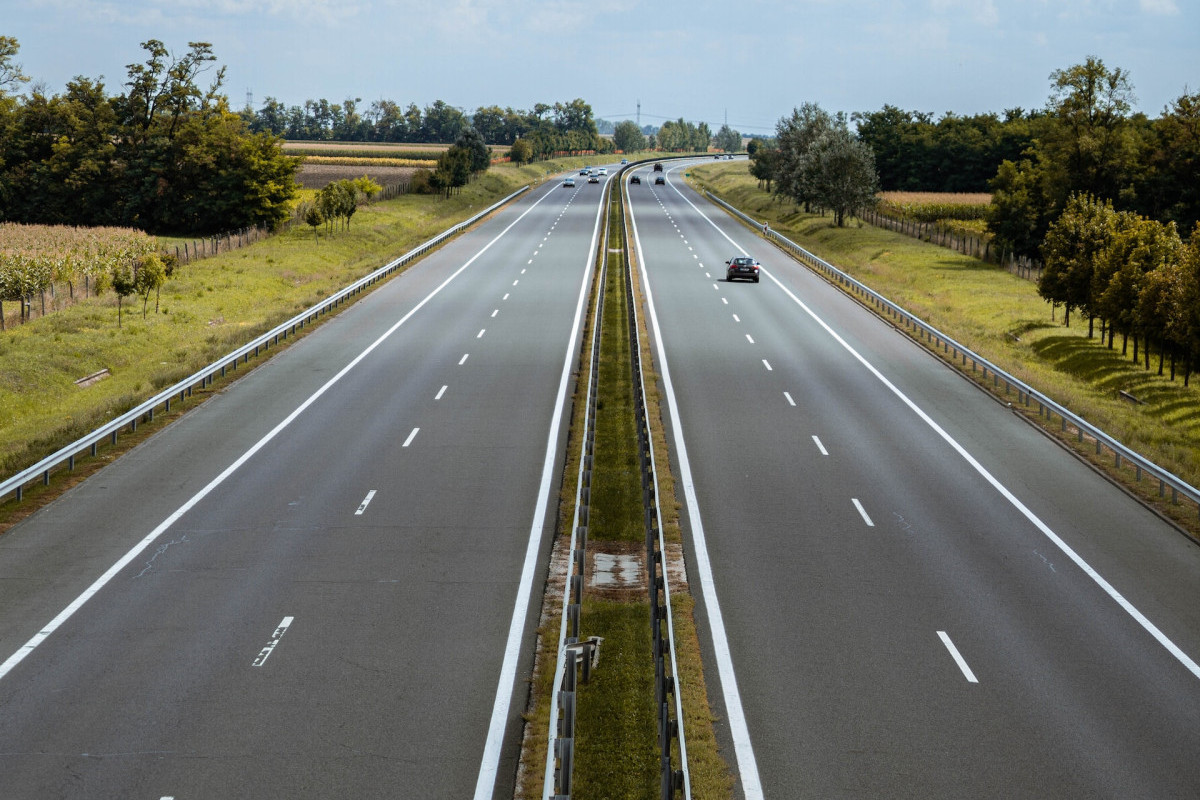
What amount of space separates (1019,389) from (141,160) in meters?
70.8

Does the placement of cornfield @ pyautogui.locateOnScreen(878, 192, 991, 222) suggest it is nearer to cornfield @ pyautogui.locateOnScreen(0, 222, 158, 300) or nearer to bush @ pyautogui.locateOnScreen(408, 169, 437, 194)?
bush @ pyautogui.locateOnScreen(408, 169, 437, 194)

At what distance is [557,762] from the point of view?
11.3m

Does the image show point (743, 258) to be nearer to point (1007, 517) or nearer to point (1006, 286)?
point (1006, 286)

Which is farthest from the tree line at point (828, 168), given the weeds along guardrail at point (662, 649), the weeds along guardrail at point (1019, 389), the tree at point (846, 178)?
the weeds along guardrail at point (662, 649)

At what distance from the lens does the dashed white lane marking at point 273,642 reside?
47.2 ft

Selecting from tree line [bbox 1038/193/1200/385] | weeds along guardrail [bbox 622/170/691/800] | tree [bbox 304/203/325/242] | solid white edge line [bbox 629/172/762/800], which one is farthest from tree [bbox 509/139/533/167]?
weeds along guardrail [bbox 622/170/691/800]

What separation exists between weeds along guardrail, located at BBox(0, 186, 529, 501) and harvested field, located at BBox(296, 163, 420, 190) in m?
63.0

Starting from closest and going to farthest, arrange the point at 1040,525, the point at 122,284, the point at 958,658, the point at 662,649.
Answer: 1. the point at 662,649
2. the point at 958,658
3. the point at 1040,525
4. the point at 122,284

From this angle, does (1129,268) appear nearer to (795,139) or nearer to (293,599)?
(293,599)

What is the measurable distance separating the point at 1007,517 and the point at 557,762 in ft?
41.4

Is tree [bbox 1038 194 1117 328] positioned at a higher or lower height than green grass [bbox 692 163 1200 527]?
higher

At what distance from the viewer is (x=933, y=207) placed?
100438mm

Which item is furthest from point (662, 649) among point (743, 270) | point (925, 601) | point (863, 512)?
point (743, 270)

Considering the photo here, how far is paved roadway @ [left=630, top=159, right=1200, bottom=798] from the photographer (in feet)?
40.6
